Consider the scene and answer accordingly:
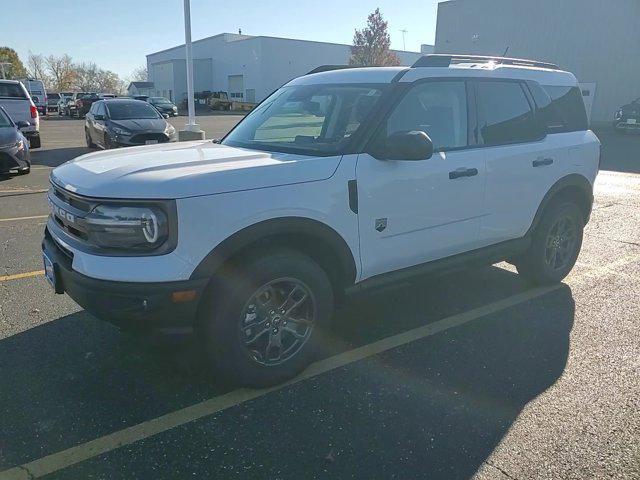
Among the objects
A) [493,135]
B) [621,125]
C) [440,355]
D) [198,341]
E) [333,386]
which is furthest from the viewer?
[621,125]

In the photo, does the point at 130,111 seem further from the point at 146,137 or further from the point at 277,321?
the point at 277,321

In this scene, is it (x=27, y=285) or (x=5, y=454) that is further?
(x=27, y=285)

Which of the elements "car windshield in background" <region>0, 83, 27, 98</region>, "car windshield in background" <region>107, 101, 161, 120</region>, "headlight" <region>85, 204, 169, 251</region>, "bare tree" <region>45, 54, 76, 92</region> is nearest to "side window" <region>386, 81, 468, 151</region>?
"headlight" <region>85, 204, 169, 251</region>

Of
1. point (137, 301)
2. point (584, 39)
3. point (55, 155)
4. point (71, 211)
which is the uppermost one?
point (584, 39)

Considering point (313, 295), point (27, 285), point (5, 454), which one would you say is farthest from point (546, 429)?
point (27, 285)

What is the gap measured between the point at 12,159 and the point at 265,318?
876 centimetres

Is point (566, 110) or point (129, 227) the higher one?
point (566, 110)

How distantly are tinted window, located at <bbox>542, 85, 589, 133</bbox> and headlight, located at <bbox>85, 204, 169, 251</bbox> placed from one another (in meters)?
3.63

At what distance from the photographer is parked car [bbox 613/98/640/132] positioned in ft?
75.9

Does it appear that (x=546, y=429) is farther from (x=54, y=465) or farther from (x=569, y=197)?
(x=569, y=197)

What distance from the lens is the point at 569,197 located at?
16.4 feet

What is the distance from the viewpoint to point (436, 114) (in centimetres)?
391

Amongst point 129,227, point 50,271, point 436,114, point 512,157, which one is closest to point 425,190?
point 436,114

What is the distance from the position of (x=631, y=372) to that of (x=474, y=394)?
3.74 feet
